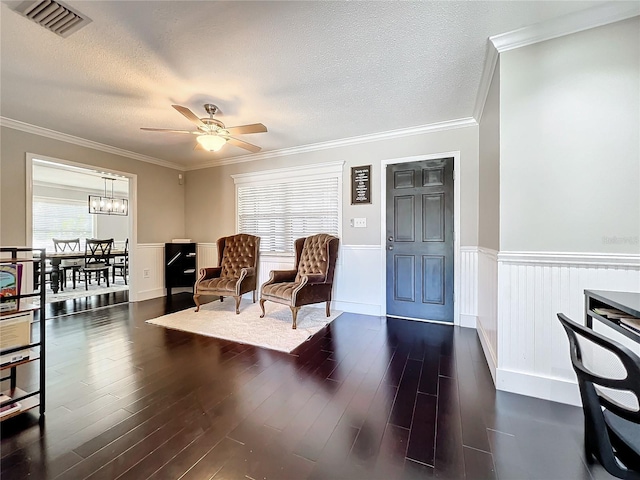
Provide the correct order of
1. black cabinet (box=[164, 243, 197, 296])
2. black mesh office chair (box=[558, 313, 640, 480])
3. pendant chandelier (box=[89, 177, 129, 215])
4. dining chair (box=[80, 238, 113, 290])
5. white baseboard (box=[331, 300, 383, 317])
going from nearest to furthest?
black mesh office chair (box=[558, 313, 640, 480]) < white baseboard (box=[331, 300, 383, 317]) < black cabinet (box=[164, 243, 197, 296]) < dining chair (box=[80, 238, 113, 290]) < pendant chandelier (box=[89, 177, 129, 215])

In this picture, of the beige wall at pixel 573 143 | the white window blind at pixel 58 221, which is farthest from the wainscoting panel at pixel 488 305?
the white window blind at pixel 58 221

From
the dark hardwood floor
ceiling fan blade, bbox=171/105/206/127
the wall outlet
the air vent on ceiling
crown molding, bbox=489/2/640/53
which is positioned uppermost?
the air vent on ceiling

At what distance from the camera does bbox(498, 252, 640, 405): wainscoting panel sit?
5.49 ft

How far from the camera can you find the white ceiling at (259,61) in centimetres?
167

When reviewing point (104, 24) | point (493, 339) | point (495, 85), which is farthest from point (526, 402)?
point (104, 24)

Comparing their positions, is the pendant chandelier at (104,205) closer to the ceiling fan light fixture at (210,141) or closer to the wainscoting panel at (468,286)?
the ceiling fan light fixture at (210,141)

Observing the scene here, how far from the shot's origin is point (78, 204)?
7.23 metres

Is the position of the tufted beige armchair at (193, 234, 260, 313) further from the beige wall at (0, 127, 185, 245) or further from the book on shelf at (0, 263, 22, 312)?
the book on shelf at (0, 263, 22, 312)

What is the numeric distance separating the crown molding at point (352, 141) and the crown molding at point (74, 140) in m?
0.77

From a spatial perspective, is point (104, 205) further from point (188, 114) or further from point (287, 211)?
point (188, 114)

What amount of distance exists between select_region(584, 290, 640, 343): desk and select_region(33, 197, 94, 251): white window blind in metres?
9.34

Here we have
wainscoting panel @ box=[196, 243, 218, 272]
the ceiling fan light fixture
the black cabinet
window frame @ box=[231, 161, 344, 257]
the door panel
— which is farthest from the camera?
wainscoting panel @ box=[196, 243, 218, 272]

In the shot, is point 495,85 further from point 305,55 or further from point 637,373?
point 637,373

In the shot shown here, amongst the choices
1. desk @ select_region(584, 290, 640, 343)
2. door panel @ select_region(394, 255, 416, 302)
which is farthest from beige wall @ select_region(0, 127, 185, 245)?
desk @ select_region(584, 290, 640, 343)
